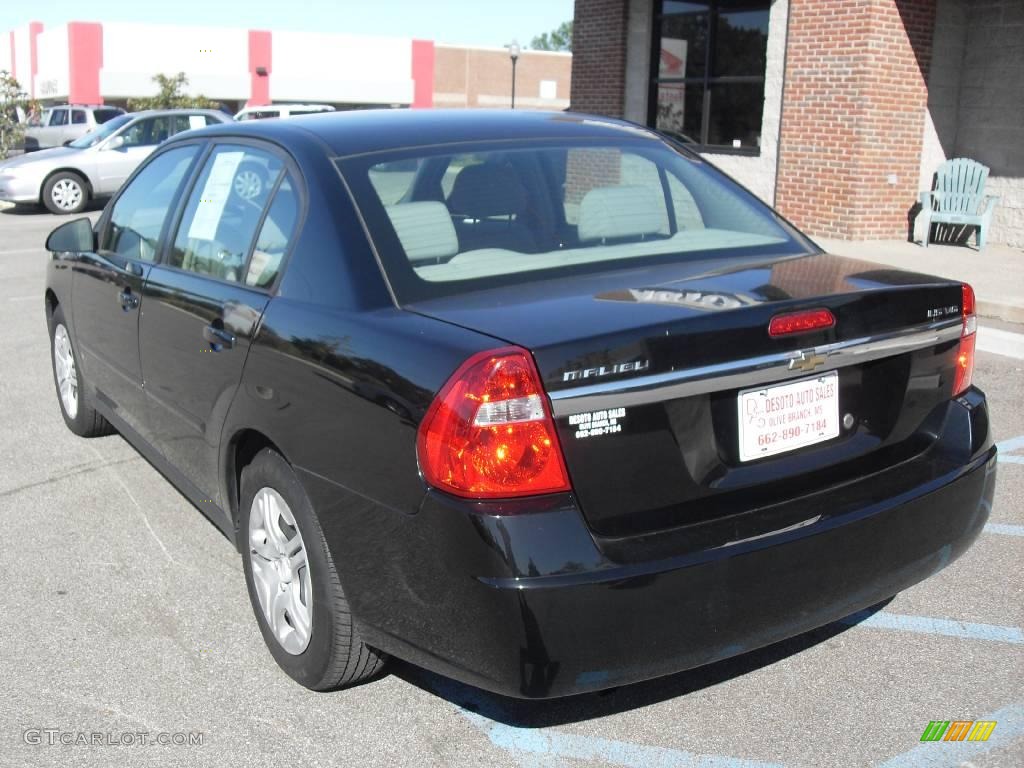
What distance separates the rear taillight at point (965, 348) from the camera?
332 cm

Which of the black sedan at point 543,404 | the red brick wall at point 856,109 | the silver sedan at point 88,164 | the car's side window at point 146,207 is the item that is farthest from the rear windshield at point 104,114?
the black sedan at point 543,404

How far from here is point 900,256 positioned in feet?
40.8

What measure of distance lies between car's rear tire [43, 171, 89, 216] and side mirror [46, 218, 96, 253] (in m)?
15.2

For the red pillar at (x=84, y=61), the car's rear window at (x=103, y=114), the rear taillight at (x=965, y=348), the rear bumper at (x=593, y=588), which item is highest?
the red pillar at (x=84, y=61)

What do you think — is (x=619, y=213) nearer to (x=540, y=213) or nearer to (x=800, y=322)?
(x=540, y=213)

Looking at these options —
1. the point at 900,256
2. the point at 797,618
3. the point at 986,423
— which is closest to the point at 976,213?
the point at 900,256

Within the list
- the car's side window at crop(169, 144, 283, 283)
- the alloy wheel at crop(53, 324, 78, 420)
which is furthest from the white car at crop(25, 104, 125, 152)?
the car's side window at crop(169, 144, 283, 283)

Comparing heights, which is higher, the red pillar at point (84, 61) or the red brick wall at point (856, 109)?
the red pillar at point (84, 61)

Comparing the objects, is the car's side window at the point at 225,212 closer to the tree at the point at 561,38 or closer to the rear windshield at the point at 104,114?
the rear windshield at the point at 104,114

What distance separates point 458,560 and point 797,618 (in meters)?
0.93

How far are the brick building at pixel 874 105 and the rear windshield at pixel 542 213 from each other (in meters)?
10.1

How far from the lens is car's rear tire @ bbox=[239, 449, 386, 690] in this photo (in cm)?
312

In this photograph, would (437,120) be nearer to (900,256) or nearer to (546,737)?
(546,737)

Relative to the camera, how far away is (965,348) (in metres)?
3.35
